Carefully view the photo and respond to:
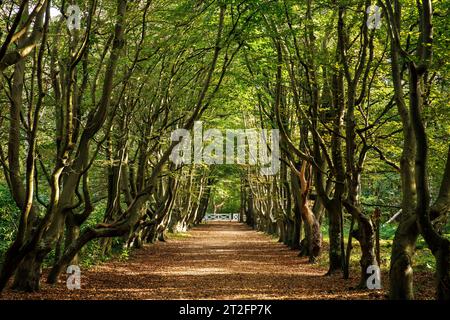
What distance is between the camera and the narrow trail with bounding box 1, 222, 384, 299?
1195cm

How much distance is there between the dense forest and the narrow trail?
69 centimetres

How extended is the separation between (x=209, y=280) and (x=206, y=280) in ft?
0.29

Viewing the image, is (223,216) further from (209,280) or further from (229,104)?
(209,280)

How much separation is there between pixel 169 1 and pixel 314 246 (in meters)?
11.2

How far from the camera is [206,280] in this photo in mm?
15203

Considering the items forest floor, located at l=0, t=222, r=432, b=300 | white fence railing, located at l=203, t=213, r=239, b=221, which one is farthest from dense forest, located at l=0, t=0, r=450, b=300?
white fence railing, located at l=203, t=213, r=239, b=221

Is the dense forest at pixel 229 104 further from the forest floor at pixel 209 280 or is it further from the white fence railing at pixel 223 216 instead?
the white fence railing at pixel 223 216

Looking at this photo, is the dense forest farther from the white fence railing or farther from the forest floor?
the white fence railing

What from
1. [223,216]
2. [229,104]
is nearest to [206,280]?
[229,104]

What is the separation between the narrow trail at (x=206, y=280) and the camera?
11.9 m

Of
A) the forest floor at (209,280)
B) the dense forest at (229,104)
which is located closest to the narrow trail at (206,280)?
the forest floor at (209,280)

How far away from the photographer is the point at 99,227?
1359cm
